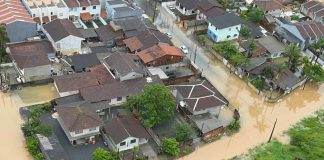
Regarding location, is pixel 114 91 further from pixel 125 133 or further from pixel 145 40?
pixel 145 40

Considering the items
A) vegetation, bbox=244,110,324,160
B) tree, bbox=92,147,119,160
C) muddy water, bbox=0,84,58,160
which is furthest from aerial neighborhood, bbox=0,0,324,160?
vegetation, bbox=244,110,324,160

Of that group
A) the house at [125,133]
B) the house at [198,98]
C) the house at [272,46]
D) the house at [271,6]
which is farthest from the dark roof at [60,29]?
the house at [271,6]

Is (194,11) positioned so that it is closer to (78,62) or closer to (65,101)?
(78,62)

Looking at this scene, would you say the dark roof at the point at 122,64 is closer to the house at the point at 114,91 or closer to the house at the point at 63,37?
the house at the point at 114,91

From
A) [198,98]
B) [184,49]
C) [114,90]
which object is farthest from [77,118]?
[184,49]

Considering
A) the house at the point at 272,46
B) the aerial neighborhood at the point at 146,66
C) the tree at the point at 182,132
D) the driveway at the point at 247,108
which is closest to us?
the aerial neighborhood at the point at 146,66

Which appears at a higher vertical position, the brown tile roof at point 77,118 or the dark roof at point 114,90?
the brown tile roof at point 77,118
